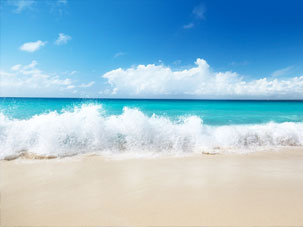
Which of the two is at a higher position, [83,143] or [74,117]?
[74,117]

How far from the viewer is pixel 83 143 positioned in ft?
18.9

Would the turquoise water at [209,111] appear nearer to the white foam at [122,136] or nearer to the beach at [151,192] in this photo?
the white foam at [122,136]

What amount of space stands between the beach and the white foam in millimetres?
884

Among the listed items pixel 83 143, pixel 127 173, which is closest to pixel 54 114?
pixel 83 143

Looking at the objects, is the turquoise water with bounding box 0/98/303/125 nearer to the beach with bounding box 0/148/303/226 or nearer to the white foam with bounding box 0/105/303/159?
the white foam with bounding box 0/105/303/159

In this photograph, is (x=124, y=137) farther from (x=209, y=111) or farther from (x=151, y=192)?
(x=209, y=111)

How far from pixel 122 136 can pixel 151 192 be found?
3.69m

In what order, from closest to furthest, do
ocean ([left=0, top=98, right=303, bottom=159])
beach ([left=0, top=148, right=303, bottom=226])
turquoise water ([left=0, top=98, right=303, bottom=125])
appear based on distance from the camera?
beach ([left=0, top=148, right=303, bottom=226]), ocean ([left=0, top=98, right=303, bottom=159]), turquoise water ([left=0, top=98, right=303, bottom=125])

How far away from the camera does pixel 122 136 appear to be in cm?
642

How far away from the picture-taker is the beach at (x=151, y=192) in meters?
2.34

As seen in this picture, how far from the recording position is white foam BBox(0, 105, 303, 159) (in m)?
5.43

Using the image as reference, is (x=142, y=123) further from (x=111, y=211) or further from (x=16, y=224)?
(x=16, y=224)

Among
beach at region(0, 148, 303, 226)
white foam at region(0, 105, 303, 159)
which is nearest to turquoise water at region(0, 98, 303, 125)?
white foam at region(0, 105, 303, 159)

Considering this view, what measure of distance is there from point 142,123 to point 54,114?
3.72 m
